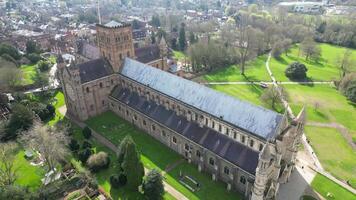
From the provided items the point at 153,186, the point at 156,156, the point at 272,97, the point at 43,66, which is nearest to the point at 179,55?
the point at 43,66

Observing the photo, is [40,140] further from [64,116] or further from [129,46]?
[129,46]

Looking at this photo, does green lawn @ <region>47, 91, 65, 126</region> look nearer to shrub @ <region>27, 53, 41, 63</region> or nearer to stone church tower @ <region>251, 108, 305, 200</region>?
shrub @ <region>27, 53, 41, 63</region>

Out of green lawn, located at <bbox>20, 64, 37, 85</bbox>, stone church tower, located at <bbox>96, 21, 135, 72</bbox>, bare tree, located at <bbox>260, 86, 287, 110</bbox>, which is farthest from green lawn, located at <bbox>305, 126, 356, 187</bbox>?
green lawn, located at <bbox>20, 64, 37, 85</bbox>

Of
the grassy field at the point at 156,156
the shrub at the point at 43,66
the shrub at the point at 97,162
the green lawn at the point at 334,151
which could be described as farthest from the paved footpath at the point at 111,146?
the shrub at the point at 43,66

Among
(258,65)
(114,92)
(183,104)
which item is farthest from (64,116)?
(258,65)

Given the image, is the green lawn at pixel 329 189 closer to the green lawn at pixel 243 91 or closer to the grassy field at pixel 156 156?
the grassy field at pixel 156 156

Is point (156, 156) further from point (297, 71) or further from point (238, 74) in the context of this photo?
point (297, 71)
